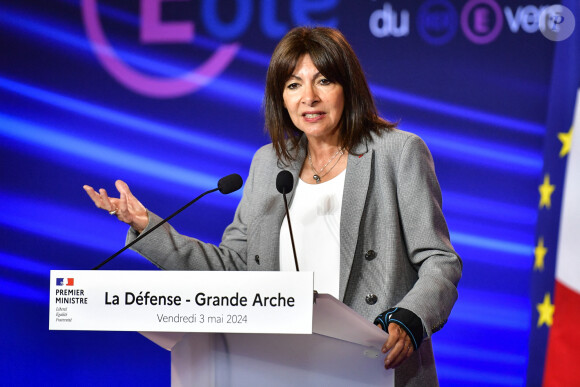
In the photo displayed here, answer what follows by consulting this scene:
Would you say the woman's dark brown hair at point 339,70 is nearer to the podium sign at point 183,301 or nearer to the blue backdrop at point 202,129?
the podium sign at point 183,301

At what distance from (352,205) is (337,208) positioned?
8cm

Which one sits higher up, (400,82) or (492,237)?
(400,82)

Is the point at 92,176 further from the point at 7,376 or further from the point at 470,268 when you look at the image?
the point at 470,268

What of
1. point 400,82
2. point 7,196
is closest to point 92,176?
point 7,196

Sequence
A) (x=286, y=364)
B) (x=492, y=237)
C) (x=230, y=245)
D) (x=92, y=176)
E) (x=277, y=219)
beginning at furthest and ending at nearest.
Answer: (x=92, y=176), (x=492, y=237), (x=230, y=245), (x=277, y=219), (x=286, y=364)

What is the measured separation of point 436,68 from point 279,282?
248 centimetres

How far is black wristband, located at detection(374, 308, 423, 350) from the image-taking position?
1.43 meters

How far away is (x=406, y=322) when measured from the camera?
144cm

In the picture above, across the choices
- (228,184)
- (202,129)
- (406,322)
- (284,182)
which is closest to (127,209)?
(228,184)

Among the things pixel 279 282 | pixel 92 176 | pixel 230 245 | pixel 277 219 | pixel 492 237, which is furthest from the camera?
pixel 92 176

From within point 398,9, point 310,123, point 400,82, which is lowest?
point 310,123

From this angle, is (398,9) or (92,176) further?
(92,176)

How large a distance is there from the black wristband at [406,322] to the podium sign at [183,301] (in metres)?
0.32

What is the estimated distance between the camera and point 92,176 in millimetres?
3805
